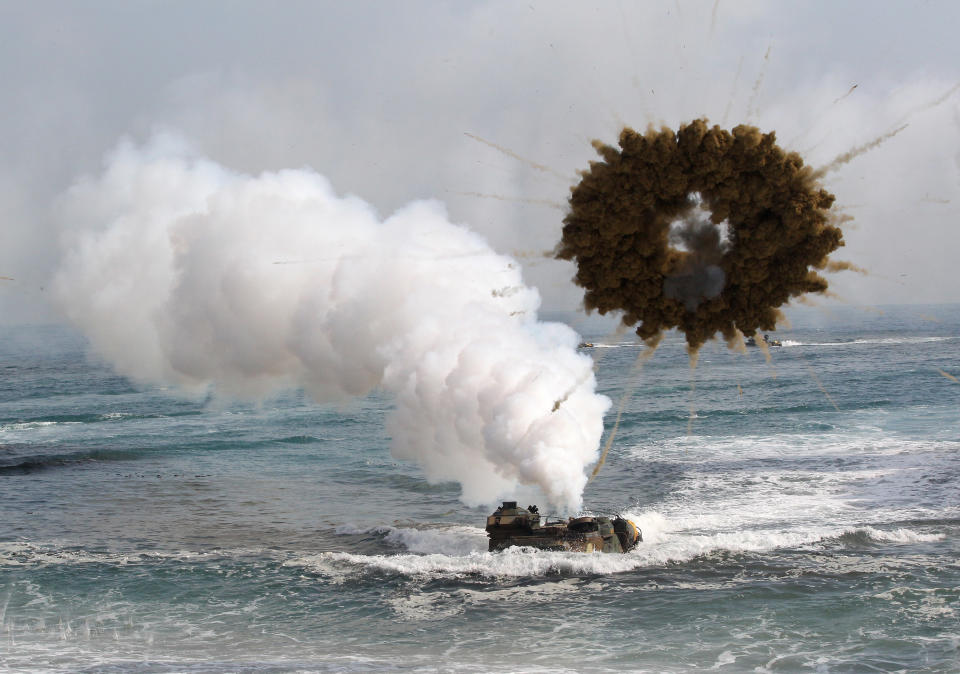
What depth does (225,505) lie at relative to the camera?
144ft

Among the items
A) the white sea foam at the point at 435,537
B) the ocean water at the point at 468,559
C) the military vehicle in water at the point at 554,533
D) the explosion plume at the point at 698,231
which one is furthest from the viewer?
the white sea foam at the point at 435,537

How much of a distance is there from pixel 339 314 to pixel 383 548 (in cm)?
915

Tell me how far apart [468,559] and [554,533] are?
3.11 meters

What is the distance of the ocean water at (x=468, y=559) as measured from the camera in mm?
24406

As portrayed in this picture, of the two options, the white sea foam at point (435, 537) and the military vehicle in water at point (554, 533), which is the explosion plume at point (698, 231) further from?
the white sea foam at point (435, 537)

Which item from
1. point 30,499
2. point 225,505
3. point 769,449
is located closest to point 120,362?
point 225,505

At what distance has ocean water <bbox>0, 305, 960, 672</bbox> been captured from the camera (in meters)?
24.4

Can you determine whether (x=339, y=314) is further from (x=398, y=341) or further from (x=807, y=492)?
(x=807, y=492)

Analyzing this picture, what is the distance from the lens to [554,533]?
31.3 metres

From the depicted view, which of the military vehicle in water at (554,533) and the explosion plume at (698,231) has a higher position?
the explosion plume at (698,231)

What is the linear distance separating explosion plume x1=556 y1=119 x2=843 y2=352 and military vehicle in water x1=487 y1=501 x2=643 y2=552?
59.8 feet

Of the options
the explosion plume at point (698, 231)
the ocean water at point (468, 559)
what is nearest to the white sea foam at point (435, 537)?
the ocean water at point (468, 559)

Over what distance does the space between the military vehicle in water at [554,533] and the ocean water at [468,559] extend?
0.46 m

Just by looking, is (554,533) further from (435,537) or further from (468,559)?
(435,537)
